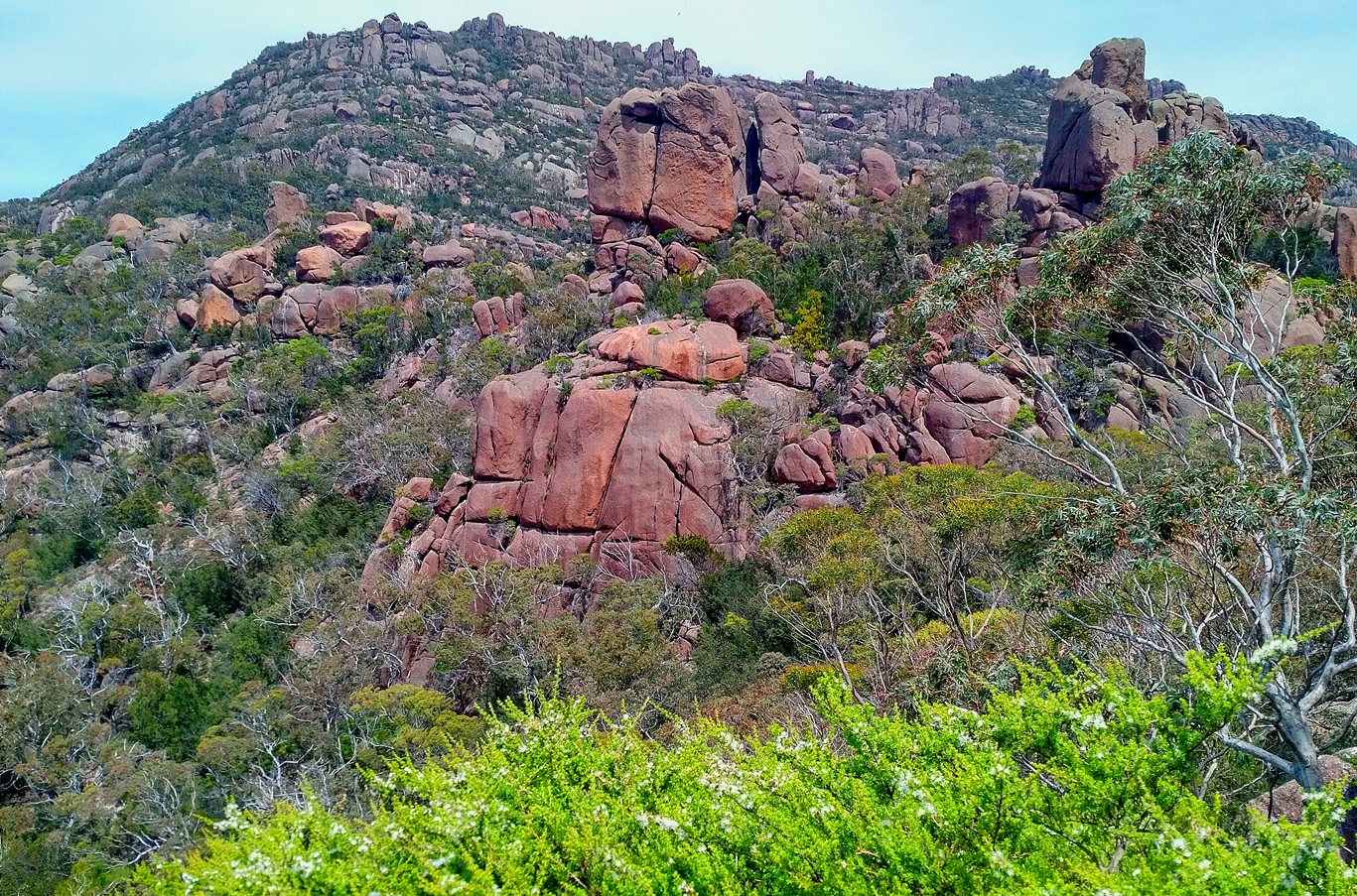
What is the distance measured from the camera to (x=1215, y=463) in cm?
856

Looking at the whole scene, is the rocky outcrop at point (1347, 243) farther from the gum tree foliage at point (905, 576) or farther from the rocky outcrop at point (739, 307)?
the rocky outcrop at point (739, 307)

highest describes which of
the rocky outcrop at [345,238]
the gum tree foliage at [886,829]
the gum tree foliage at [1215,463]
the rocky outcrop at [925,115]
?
the rocky outcrop at [925,115]

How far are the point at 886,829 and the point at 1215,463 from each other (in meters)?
6.15

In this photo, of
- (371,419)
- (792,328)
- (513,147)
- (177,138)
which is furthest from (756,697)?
(177,138)

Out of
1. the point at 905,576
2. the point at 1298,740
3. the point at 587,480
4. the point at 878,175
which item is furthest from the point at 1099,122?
the point at 1298,740

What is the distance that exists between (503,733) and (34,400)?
54.1m

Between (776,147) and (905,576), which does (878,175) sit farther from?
Answer: (905,576)

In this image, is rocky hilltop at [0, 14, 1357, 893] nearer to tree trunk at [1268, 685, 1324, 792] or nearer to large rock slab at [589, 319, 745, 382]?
large rock slab at [589, 319, 745, 382]

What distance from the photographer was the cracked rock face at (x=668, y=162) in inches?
1668

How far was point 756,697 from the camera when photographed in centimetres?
1672

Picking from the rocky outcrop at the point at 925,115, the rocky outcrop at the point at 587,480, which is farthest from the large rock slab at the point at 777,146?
the rocky outcrop at the point at 925,115

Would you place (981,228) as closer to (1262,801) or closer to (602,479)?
(602,479)

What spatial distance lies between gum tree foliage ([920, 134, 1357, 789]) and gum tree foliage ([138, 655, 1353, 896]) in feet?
5.80

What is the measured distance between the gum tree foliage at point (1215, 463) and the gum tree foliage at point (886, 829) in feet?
5.80
